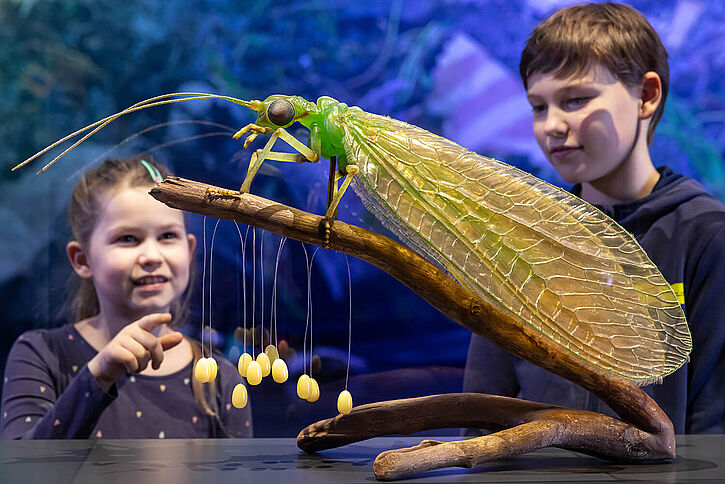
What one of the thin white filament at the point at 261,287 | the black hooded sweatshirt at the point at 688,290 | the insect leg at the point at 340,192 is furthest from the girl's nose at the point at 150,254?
the black hooded sweatshirt at the point at 688,290

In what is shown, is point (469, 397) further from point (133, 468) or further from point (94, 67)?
point (94, 67)

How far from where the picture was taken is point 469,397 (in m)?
1.24

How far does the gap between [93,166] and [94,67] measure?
13.6 inches

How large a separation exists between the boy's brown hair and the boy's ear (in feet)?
0.06

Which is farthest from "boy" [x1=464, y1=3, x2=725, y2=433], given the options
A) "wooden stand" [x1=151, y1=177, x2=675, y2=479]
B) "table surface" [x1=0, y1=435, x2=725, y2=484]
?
"wooden stand" [x1=151, y1=177, x2=675, y2=479]

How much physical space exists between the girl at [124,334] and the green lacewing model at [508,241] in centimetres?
57

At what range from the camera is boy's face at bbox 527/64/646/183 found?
Result: 1588mm

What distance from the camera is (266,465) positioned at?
1.13 metres

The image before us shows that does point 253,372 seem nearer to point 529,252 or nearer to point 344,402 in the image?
point 344,402

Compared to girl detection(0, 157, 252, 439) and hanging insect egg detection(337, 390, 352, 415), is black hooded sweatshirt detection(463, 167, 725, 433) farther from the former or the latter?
girl detection(0, 157, 252, 439)

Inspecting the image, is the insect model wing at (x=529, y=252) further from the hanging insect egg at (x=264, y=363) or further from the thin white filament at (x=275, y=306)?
the thin white filament at (x=275, y=306)

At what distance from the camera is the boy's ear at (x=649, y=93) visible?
1.64 metres

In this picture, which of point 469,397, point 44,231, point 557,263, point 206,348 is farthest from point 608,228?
point 44,231

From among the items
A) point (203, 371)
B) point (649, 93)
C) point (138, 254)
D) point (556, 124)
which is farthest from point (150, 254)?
point (649, 93)
